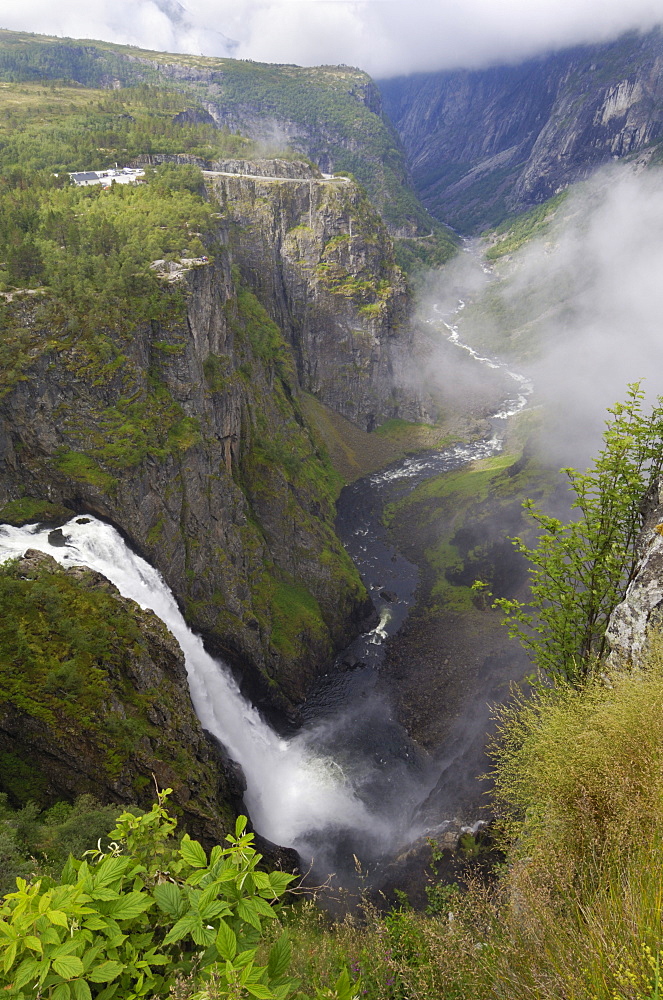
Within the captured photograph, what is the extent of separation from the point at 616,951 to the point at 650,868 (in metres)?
1.58

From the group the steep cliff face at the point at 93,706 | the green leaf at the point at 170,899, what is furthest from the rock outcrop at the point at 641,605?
the steep cliff face at the point at 93,706

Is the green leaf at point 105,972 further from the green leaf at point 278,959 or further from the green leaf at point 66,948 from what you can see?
the green leaf at point 278,959

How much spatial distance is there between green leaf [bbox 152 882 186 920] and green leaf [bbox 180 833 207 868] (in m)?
0.28

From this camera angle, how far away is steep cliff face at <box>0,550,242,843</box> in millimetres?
25906

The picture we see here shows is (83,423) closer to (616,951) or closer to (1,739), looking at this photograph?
(1,739)

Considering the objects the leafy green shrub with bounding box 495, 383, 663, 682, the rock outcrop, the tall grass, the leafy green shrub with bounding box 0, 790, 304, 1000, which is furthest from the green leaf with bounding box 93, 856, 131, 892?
the leafy green shrub with bounding box 495, 383, 663, 682

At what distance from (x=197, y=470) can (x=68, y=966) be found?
48.9 m

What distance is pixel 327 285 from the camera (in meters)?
118

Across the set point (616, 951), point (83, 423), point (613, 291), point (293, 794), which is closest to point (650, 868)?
point (616, 951)

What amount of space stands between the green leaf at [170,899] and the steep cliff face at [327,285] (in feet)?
384

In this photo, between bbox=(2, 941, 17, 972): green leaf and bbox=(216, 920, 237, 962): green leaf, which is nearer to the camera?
bbox=(2, 941, 17, 972): green leaf

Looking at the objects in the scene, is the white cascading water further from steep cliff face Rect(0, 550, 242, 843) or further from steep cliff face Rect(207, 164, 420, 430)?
steep cliff face Rect(207, 164, 420, 430)

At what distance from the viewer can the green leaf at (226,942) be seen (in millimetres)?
4918

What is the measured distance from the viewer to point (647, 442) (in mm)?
22016
